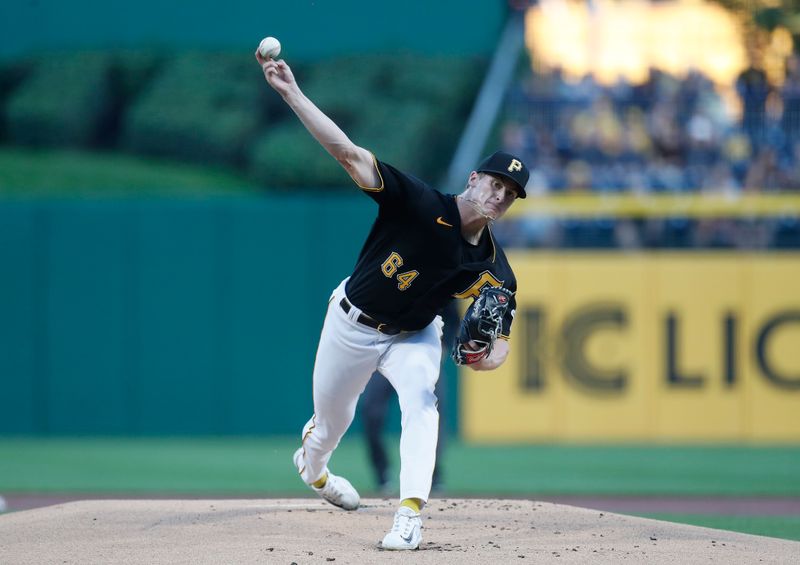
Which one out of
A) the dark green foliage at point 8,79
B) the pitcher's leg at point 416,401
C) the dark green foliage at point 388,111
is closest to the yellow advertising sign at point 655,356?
the dark green foliage at point 388,111

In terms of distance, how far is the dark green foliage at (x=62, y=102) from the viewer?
758 inches

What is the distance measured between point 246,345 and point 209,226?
1.30 meters

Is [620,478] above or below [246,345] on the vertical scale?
below

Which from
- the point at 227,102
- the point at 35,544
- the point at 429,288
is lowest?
the point at 35,544

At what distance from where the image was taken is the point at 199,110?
65.4 feet

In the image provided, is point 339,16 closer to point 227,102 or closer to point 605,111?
Answer: point 227,102

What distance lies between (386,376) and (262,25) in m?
14.6

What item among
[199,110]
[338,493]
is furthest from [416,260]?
[199,110]

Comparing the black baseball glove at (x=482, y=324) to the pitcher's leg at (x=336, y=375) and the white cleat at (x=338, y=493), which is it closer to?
the pitcher's leg at (x=336, y=375)

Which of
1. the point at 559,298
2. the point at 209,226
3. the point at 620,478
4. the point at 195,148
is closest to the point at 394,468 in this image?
the point at 620,478

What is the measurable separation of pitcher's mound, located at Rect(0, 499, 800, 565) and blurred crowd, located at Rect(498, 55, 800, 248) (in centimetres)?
660

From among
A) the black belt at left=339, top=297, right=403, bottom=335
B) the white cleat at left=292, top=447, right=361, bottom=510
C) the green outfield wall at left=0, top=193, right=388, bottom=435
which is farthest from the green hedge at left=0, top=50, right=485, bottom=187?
the black belt at left=339, top=297, right=403, bottom=335

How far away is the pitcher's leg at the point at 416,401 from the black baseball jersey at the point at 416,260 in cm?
11

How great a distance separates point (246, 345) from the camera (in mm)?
13203
